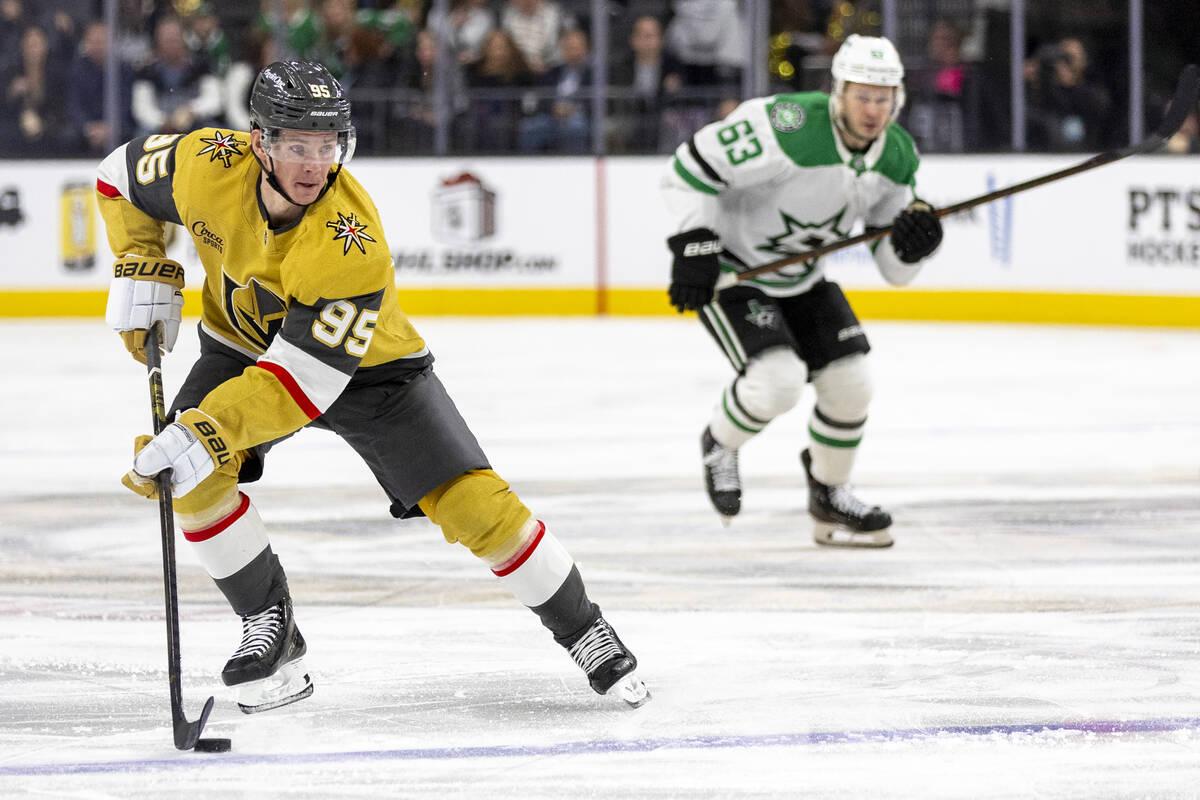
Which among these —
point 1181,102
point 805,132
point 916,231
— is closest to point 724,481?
point 916,231

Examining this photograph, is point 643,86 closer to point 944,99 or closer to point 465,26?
point 465,26

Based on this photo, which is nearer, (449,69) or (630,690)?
(630,690)

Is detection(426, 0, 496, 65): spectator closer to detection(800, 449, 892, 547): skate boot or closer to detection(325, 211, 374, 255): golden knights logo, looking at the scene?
detection(800, 449, 892, 547): skate boot

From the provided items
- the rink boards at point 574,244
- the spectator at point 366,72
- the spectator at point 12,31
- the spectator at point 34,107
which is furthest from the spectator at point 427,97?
the spectator at point 12,31

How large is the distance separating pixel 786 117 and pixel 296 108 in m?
1.87

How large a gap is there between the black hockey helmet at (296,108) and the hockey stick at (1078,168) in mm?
1780

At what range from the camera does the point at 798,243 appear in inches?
172

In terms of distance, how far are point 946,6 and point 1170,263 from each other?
2022 mm

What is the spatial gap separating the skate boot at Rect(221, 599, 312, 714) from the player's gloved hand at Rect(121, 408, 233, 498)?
1.21 feet

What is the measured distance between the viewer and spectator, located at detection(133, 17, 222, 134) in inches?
385

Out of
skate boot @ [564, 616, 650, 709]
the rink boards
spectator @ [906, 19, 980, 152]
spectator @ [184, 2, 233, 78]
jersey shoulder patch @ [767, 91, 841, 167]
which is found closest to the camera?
skate boot @ [564, 616, 650, 709]

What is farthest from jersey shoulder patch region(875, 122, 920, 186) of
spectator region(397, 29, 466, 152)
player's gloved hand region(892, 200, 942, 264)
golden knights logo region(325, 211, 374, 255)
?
spectator region(397, 29, 466, 152)

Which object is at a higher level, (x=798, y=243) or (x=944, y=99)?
(x=944, y=99)

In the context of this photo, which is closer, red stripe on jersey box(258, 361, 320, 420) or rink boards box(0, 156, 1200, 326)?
red stripe on jersey box(258, 361, 320, 420)
